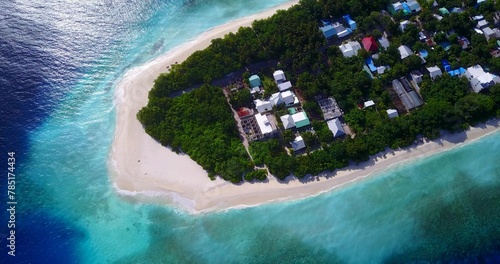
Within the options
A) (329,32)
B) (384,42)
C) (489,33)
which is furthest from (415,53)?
(329,32)

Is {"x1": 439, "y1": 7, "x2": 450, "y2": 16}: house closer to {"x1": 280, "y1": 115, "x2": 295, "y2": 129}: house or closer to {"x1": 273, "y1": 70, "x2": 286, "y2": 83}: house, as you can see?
{"x1": 273, "y1": 70, "x2": 286, "y2": 83}: house

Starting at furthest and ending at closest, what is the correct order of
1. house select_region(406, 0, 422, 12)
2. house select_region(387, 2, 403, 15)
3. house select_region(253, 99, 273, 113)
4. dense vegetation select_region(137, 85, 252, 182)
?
house select_region(406, 0, 422, 12) < house select_region(387, 2, 403, 15) < house select_region(253, 99, 273, 113) < dense vegetation select_region(137, 85, 252, 182)

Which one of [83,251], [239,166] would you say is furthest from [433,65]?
[83,251]

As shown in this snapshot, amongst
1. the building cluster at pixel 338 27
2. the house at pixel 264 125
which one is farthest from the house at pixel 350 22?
the house at pixel 264 125

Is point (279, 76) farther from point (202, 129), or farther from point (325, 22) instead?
point (202, 129)

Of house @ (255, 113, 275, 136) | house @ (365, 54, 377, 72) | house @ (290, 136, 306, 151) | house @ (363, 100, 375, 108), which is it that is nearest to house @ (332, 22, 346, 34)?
house @ (365, 54, 377, 72)

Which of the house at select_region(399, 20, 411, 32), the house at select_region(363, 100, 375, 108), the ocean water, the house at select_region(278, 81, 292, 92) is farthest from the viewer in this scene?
the house at select_region(399, 20, 411, 32)
